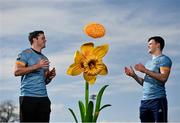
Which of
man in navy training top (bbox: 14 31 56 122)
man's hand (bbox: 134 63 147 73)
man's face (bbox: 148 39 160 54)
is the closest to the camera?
man in navy training top (bbox: 14 31 56 122)

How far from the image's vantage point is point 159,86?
499cm

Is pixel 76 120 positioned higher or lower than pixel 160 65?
lower

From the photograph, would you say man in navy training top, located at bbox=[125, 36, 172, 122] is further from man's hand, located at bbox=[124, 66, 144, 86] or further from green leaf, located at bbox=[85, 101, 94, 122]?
green leaf, located at bbox=[85, 101, 94, 122]

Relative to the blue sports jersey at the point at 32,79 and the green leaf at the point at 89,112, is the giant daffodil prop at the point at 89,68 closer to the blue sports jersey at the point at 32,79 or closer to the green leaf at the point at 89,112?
the green leaf at the point at 89,112

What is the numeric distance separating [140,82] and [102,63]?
1.71 feet

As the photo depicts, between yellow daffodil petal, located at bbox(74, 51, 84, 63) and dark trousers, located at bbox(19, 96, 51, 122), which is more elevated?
yellow daffodil petal, located at bbox(74, 51, 84, 63)

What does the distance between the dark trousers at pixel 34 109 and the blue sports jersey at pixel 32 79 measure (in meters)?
0.06

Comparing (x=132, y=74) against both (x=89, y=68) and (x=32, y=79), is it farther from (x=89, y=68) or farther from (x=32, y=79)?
(x=32, y=79)

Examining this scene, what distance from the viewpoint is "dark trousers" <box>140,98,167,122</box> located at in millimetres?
4949

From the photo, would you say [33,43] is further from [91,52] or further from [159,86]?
[159,86]

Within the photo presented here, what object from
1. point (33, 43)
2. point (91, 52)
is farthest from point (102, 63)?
point (33, 43)

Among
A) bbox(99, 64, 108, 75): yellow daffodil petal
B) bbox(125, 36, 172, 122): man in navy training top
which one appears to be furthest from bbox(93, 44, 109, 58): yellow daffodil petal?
bbox(125, 36, 172, 122): man in navy training top

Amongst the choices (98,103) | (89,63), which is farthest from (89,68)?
(98,103)

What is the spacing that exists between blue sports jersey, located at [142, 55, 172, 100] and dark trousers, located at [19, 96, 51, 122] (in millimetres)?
1163
